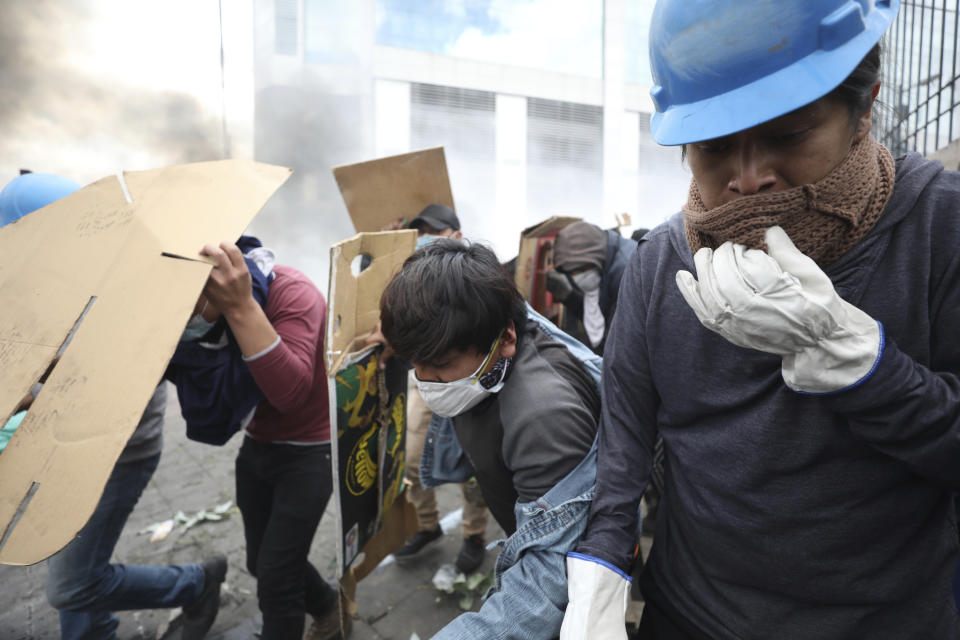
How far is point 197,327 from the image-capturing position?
1542 mm

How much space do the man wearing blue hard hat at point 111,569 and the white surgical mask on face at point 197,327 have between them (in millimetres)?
538

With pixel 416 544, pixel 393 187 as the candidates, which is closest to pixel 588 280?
pixel 393 187

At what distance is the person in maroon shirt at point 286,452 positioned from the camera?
161 cm

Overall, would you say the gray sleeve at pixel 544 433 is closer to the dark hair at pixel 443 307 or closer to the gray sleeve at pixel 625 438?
the gray sleeve at pixel 625 438

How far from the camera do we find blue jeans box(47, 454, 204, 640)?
196 centimetres

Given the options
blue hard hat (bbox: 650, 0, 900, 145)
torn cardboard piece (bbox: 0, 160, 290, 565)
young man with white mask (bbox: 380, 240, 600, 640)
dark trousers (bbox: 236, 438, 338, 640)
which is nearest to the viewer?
blue hard hat (bbox: 650, 0, 900, 145)

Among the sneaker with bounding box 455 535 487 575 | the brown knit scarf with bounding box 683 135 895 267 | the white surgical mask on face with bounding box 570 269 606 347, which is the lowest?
the sneaker with bounding box 455 535 487 575

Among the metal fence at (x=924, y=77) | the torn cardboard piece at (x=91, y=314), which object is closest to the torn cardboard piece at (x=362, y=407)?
the torn cardboard piece at (x=91, y=314)

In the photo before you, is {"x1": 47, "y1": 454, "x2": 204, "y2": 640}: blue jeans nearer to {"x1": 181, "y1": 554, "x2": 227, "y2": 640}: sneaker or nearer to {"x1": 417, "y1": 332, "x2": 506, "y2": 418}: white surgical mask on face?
{"x1": 181, "y1": 554, "x2": 227, "y2": 640}: sneaker

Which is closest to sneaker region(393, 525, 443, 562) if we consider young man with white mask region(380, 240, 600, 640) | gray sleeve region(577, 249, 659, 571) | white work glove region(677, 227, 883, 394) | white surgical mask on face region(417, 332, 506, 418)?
young man with white mask region(380, 240, 600, 640)

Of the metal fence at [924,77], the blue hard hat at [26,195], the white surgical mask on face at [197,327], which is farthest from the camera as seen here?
the metal fence at [924,77]

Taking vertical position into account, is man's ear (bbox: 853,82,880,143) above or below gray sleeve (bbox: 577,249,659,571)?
above

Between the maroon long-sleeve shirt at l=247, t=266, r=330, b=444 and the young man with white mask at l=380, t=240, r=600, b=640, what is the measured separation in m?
0.50

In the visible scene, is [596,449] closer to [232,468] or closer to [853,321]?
[853,321]
